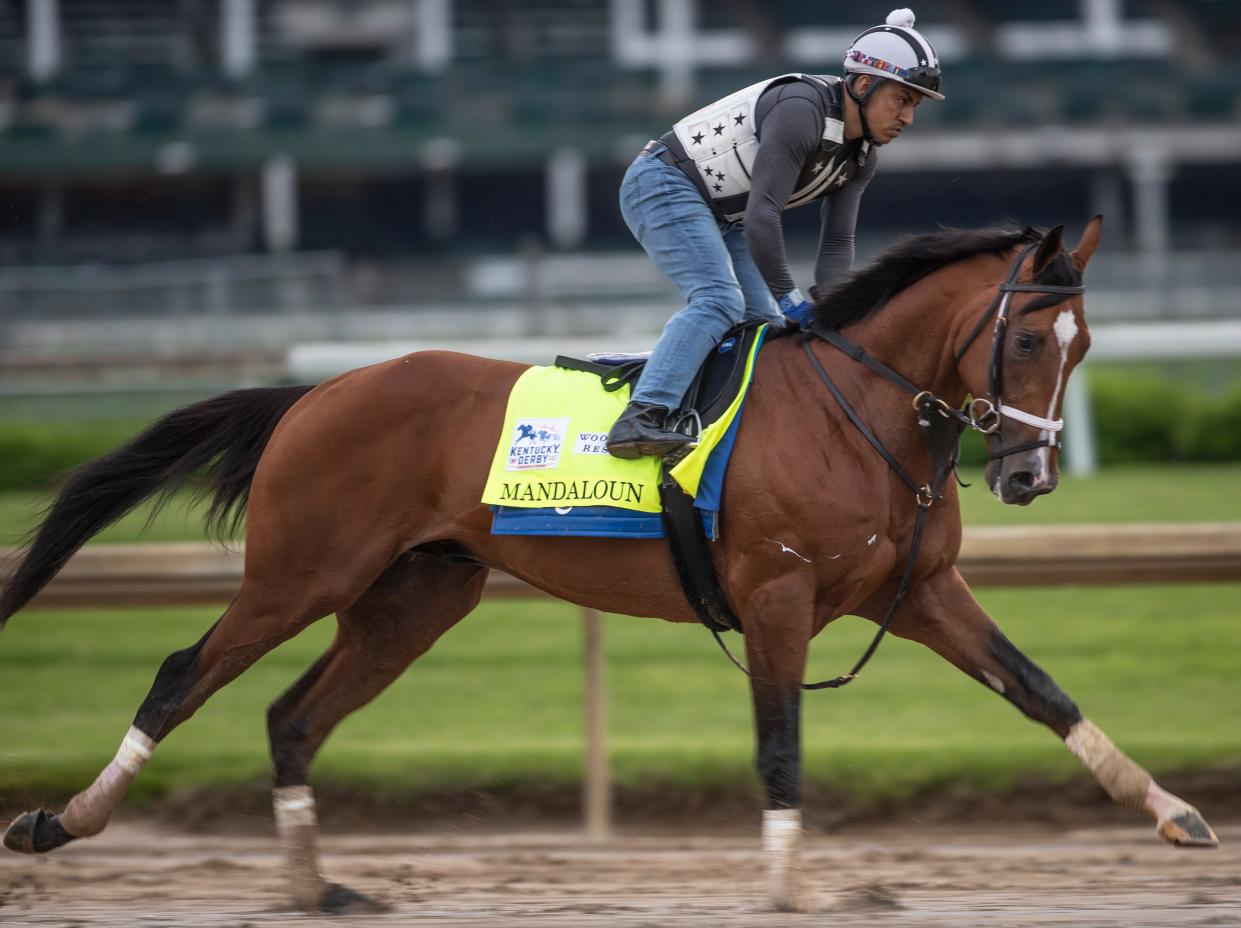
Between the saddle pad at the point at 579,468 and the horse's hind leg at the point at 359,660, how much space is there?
49cm

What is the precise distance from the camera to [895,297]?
4.26 meters

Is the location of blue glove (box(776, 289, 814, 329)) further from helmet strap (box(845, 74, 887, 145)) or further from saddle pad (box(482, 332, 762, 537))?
helmet strap (box(845, 74, 887, 145))

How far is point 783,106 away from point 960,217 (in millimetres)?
24928

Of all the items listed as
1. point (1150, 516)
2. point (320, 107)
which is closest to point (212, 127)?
point (320, 107)

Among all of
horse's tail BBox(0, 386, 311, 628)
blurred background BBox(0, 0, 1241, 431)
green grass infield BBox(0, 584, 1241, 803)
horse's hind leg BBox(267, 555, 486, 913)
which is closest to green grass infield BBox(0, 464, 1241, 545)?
green grass infield BBox(0, 584, 1241, 803)

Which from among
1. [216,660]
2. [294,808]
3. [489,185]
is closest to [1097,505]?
[294,808]

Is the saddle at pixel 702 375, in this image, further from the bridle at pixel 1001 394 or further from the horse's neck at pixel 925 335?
the bridle at pixel 1001 394

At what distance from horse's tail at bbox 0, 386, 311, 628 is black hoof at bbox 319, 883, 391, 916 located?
117 cm

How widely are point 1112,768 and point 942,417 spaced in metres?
1.06

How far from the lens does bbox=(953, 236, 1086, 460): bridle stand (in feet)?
12.7

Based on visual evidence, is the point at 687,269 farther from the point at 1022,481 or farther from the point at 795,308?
the point at 1022,481

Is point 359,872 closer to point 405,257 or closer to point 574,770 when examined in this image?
point 574,770

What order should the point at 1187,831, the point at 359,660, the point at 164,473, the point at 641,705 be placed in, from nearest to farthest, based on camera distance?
the point at 1187,831 < the point at 359,660 < the point at 164,473 < the point at 641,705

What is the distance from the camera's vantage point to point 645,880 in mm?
4672
